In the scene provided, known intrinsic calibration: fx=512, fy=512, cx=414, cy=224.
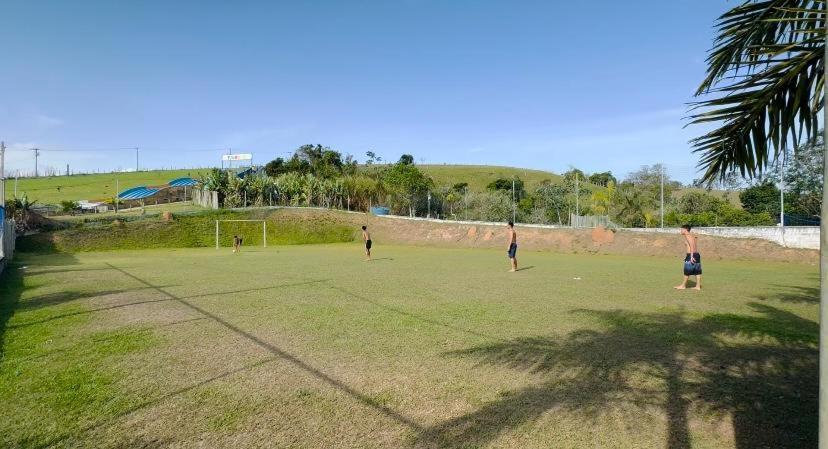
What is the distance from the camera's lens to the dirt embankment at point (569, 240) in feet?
96.2

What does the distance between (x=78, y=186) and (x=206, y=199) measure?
171 feet

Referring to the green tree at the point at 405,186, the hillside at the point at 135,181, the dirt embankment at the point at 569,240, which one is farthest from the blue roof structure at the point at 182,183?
the dirt embankment at the point at 569,240

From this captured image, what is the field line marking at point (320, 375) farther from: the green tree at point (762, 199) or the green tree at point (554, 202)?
the green tree at point (554, 202)

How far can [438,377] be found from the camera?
620 centimetres

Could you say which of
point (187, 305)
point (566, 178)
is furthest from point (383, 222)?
point (566, 178)

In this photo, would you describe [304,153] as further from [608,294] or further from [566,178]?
[608,294]

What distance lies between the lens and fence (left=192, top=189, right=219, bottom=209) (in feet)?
192

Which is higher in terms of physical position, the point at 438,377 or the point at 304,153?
the point at 304,153

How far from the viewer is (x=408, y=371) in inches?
254

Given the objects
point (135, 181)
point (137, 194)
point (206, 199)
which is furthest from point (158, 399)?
point (135, 181)

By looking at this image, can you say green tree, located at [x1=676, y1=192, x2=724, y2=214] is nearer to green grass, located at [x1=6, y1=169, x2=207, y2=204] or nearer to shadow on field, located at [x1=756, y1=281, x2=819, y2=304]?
shadow on field, located at [x1=756, y1=281, x2=819, y2=304]

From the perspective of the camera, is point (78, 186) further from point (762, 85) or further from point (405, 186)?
point (762, 85)

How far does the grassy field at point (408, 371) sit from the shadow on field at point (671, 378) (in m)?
0.03

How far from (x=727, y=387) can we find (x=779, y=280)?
14.8 meters
